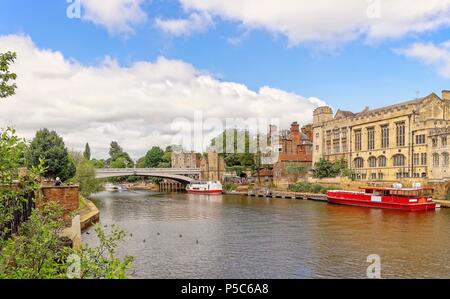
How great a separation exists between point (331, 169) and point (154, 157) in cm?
10073

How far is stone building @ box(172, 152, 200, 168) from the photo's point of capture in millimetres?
140750

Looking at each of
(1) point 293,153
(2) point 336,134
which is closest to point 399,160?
(2) point 336,134

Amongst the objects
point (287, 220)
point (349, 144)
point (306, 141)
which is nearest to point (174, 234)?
point (287, 220)

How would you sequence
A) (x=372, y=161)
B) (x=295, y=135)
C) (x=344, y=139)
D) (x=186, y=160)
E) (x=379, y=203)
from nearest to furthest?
(x=379, y=203) → (x=372, y=161) → (x=344, y=139) → (x=295, y=135) → (x=186, y=160)

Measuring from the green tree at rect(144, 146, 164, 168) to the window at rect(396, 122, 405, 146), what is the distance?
10985 cm

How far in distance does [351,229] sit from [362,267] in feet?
44.0

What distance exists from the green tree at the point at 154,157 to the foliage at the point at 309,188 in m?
90.6

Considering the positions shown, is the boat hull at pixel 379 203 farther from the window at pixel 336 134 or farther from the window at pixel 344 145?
the window at pixel 336 134

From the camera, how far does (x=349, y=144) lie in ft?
244

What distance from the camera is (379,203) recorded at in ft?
169

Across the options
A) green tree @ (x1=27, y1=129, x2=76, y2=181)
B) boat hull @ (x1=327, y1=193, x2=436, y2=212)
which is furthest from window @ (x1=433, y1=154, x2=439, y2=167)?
green tree @ (x1=27, y1=129, x2=76, y2=181)

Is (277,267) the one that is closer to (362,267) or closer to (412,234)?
(362,267)

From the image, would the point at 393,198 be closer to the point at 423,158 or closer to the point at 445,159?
the point at 445,159
